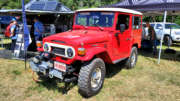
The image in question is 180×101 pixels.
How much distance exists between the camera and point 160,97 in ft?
11.7

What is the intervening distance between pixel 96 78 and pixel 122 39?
1561 millimetres

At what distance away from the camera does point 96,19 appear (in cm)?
411

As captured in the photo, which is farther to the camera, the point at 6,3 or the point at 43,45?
the point at 6,3

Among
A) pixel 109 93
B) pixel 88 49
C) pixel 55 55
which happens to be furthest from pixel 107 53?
pixel 55 55

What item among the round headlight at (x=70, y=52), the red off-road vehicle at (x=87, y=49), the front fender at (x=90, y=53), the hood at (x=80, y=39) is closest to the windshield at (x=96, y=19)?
the red off-road vehicle at (x=87, y=49)

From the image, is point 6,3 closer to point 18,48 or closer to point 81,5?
point 81,5

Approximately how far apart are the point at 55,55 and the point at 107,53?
130 centimetres

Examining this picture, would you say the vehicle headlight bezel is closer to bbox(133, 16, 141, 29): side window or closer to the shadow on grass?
the shadow on grass

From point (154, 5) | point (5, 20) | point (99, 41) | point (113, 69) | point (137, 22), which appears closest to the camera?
point (99, 41)

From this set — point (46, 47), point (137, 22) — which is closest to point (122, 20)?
point (137, 22)

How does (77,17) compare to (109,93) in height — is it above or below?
above

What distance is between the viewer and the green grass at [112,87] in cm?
343

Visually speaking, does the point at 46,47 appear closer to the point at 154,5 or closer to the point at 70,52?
the point at 70,52

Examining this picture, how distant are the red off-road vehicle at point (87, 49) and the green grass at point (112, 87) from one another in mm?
416
